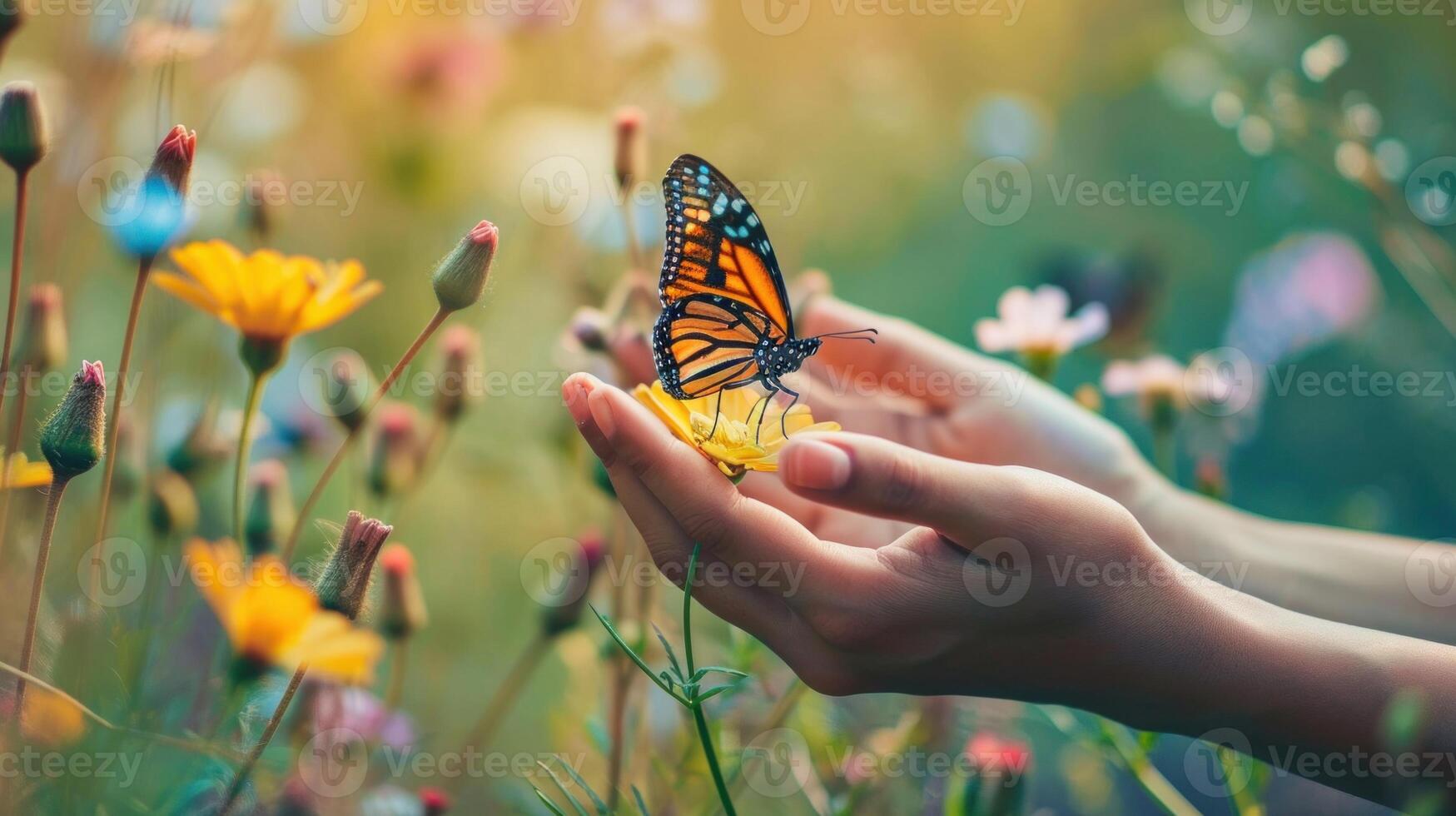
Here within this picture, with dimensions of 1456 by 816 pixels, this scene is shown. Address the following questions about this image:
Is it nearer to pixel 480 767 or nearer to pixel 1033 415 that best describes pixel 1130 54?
pixel 1033 415

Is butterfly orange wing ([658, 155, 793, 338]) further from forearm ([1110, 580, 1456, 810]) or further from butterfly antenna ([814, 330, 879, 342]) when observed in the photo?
forearm ([1110, 580, 1456, 810])

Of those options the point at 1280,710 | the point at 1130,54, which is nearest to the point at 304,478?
the point at 1280,710

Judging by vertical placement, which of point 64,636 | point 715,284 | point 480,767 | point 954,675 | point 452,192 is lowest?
point 480,767

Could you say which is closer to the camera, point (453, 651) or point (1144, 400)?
point (1144, 400)

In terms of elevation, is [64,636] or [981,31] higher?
[981,31]

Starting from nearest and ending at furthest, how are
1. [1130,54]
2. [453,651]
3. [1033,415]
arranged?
[1033,415] → [453,651] → [1130,54]

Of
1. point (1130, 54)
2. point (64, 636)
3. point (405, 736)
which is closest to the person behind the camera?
point (64, 636)

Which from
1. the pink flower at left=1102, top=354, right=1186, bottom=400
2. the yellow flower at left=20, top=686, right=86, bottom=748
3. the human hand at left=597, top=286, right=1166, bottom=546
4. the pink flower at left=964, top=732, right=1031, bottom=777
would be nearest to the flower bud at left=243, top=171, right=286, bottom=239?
the yellow flower at left=20, top=686, right=86, bottom=748
